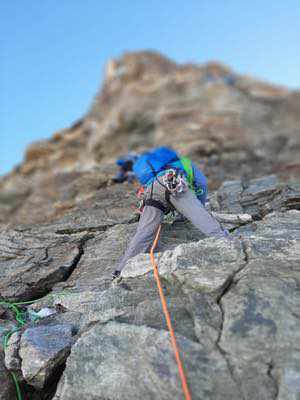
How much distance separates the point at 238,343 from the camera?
12.3 feet

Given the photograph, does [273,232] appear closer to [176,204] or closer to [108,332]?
[176,204]

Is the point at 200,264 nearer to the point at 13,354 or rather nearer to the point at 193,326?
the point at 193,326

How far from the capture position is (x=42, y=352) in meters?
4.45

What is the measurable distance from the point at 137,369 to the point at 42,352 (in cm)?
136

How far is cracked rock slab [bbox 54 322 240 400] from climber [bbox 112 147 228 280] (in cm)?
178

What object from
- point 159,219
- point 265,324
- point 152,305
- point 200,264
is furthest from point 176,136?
point 265,324

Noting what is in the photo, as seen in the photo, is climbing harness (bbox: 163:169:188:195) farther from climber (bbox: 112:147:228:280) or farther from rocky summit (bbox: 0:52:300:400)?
rocky summit (bbox: 0:52:300:400)

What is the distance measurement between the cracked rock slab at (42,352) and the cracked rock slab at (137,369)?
13.5 inches

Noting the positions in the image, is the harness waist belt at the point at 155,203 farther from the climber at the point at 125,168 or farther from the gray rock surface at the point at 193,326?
the climber at the point at 125,168

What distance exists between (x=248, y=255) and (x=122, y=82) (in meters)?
42.1

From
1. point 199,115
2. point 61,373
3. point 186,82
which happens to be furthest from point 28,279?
point 186,82

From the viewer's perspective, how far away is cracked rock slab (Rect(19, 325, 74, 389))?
14.2 ft

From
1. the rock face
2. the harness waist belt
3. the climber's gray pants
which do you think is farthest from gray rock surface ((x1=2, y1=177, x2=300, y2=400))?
the rock face

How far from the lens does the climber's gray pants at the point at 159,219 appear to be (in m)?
6.01
